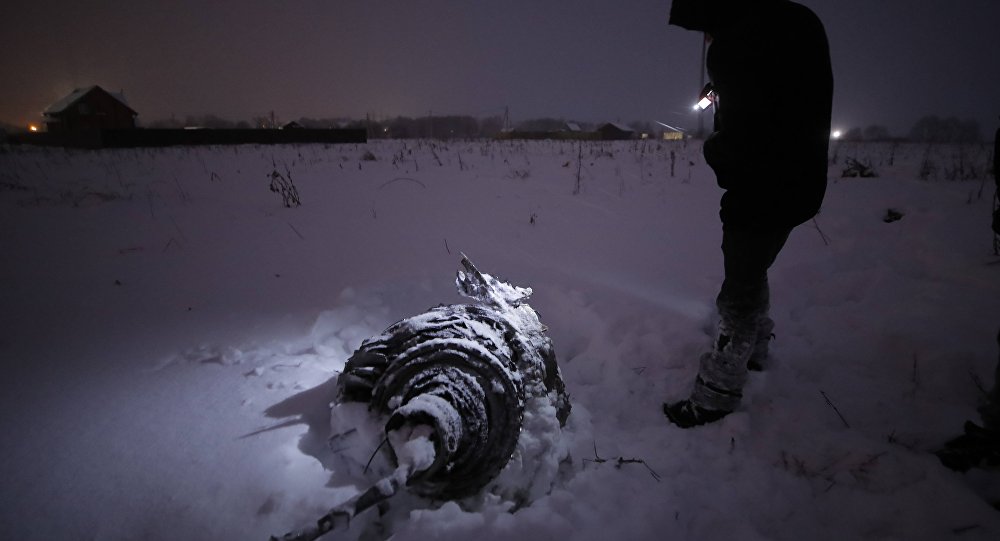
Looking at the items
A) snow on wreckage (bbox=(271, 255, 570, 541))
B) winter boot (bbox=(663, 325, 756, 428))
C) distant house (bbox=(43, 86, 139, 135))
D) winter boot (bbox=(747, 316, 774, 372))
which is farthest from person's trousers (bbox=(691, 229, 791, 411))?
distant house (bbox=(43, 86, 139, 135))

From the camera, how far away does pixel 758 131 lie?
5.61 feet

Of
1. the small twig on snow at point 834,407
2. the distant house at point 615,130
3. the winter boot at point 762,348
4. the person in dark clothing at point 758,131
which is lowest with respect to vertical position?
the small twig on snow at point 834,407

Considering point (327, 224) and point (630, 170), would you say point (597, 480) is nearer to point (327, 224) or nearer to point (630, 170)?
→ point (327, 224)

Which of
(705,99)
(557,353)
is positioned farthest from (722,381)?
(705,99)

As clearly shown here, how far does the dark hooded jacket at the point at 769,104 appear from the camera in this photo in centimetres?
165

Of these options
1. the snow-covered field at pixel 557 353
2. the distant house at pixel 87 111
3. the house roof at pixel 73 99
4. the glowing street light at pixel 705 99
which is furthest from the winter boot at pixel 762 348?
the house roof at pixel 73 99

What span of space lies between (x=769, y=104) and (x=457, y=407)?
1.68 meters

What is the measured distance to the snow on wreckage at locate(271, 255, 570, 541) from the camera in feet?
4.39

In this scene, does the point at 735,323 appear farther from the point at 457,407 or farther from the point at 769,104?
the point at 457,407

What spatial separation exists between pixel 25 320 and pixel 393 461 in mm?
2554

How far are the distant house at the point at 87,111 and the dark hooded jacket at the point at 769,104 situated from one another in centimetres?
Answer: 4008

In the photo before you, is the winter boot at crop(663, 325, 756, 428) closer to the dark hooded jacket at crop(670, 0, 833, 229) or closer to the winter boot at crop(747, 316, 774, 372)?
the winter boot at crop(747, 316, 774, 372)

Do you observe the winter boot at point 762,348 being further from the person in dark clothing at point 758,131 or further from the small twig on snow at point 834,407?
the person in dark clothing at point 758,131

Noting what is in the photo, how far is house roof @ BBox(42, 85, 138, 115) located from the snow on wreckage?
4305 centimetres
